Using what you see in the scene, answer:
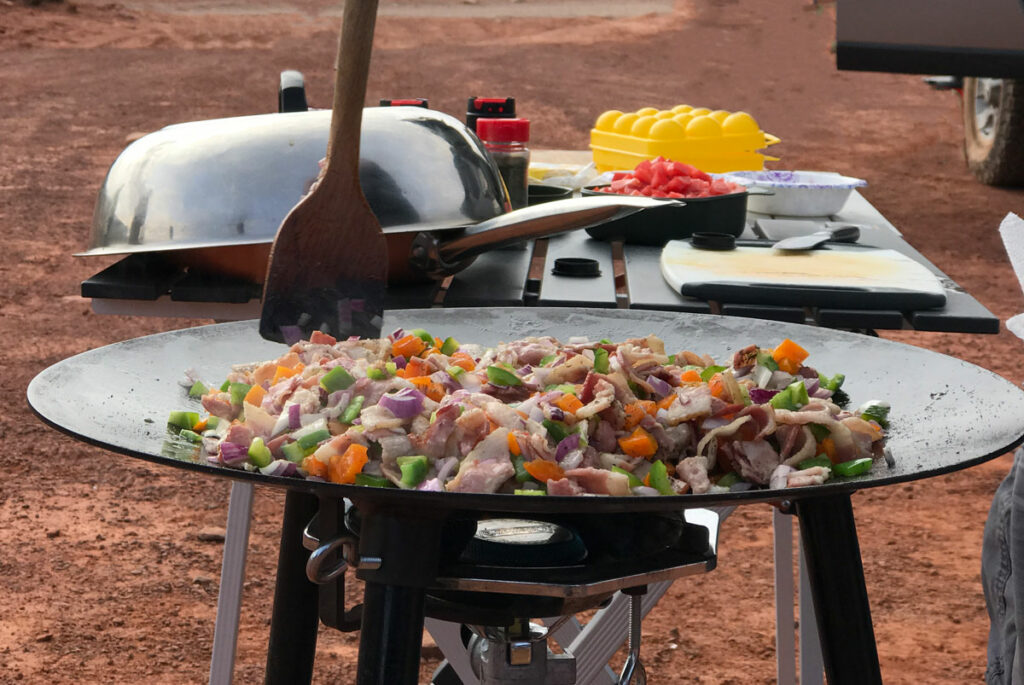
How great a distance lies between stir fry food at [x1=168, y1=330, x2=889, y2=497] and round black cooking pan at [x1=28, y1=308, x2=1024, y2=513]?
35 mm

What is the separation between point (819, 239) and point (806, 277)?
0.89 ft

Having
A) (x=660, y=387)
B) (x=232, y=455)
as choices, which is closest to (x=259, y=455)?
(x=232, y=455)

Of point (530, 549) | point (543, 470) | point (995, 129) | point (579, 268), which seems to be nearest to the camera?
point (543, 470)

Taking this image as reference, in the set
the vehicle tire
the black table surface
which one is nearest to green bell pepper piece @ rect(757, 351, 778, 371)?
the black table surface

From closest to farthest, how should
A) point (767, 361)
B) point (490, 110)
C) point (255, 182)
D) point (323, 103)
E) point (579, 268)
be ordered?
point (767, 361), point (255, 182), point (579, 268), point (490, 110), point (323, 103)

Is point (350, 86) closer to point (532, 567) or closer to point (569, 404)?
point (569, 404)

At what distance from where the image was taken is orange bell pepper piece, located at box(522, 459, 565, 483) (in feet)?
2.92

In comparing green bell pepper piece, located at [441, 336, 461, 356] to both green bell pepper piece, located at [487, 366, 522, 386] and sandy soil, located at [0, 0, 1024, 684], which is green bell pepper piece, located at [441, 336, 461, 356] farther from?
sandy soil, located at [0, 0, 1024, 684]

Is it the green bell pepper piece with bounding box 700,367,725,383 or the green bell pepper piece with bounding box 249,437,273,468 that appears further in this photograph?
the green bell pepper piece with bounding box 700,367,725,383

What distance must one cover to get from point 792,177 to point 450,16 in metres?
12.8

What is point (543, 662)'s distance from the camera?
3.67 feet

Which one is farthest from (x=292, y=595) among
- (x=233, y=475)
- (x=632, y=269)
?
(x=632, y=269)

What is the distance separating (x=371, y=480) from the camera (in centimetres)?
91

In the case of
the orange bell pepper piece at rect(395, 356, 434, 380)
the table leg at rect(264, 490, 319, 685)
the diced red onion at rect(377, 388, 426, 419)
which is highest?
the diced red onion at rect(377, 388, 426, 419)
